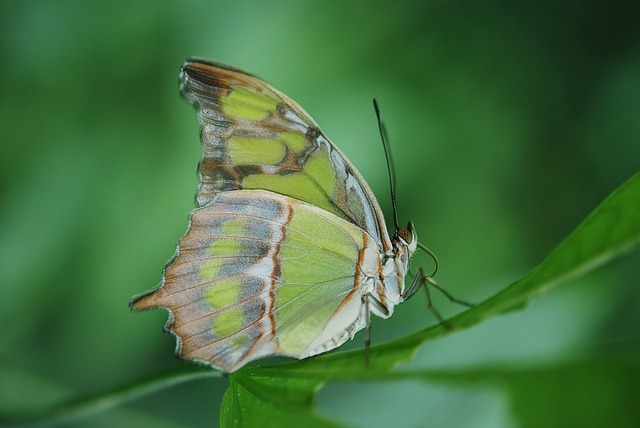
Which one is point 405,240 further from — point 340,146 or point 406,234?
point 340,146

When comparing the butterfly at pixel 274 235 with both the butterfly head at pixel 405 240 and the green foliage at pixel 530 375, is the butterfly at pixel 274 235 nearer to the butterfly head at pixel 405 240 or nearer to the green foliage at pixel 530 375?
the butterfly head at pixel 405 240

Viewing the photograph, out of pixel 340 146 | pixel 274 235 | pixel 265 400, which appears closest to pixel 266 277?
pixel 274 235

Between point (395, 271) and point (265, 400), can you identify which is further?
point (395, 271)

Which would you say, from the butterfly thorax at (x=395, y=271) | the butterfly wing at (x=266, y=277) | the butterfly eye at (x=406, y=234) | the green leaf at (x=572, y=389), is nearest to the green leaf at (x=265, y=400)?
the green leaf at (x=572, y=389)

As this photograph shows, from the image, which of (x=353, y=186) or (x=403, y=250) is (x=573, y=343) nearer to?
(x=403, y=250)

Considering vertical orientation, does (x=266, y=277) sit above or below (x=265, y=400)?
below

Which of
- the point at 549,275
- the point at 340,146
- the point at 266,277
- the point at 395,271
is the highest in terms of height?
the point at 549,275

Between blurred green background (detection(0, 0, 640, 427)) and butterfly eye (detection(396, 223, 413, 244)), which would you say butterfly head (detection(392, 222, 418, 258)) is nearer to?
butterfly eye (detection(396, 223, 413, 244))
